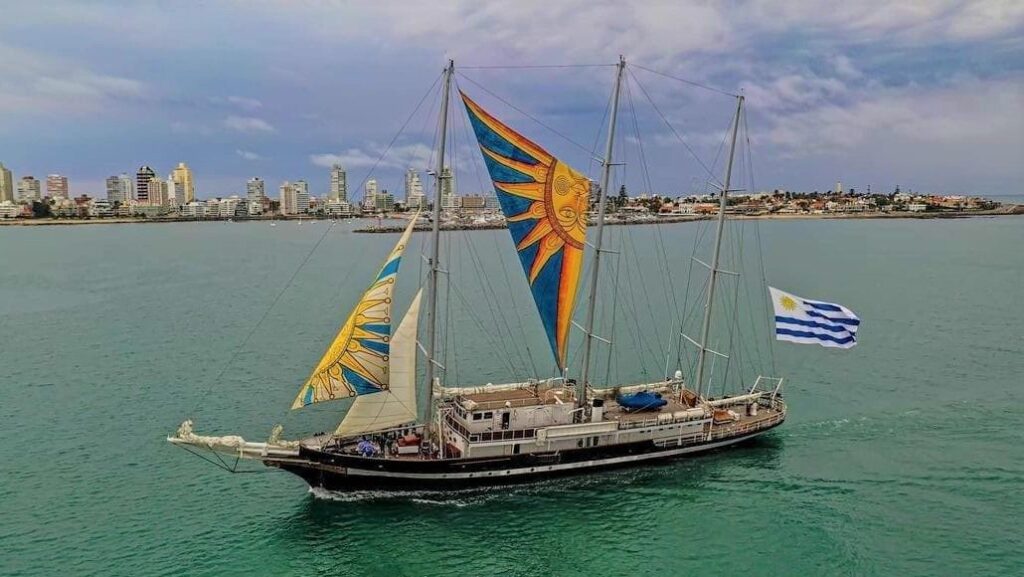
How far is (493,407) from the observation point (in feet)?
107

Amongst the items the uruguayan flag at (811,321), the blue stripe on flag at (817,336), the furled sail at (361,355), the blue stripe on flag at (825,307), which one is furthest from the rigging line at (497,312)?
the blue stripe on flag at (825,307)

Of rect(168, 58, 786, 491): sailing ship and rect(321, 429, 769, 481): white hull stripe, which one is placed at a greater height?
rect(168, 58, 786, 491): sailing ship

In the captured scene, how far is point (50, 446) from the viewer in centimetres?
3581

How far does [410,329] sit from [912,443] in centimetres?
2504

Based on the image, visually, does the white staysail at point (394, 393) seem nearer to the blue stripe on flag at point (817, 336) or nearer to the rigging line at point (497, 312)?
the rigging line at point (497, 312)

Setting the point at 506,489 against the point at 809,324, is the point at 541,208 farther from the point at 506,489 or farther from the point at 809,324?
the point at 809,324

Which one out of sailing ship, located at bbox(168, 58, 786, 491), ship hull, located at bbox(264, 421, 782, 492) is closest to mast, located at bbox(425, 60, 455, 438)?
sailing ship, located at bbox(168, 58, 786, 491)

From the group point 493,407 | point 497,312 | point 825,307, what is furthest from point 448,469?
point 497,312

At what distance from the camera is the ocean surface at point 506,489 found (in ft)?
87.8

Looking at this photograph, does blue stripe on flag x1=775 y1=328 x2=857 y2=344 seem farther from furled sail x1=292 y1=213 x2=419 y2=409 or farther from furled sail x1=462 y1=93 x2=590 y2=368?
furled sail x1=292 y1=213 x2=419 y2=409

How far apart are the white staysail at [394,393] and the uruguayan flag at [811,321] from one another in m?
16.9

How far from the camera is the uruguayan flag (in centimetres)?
3516

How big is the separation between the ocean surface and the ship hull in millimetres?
580

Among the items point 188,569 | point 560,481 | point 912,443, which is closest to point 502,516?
point 560,481
